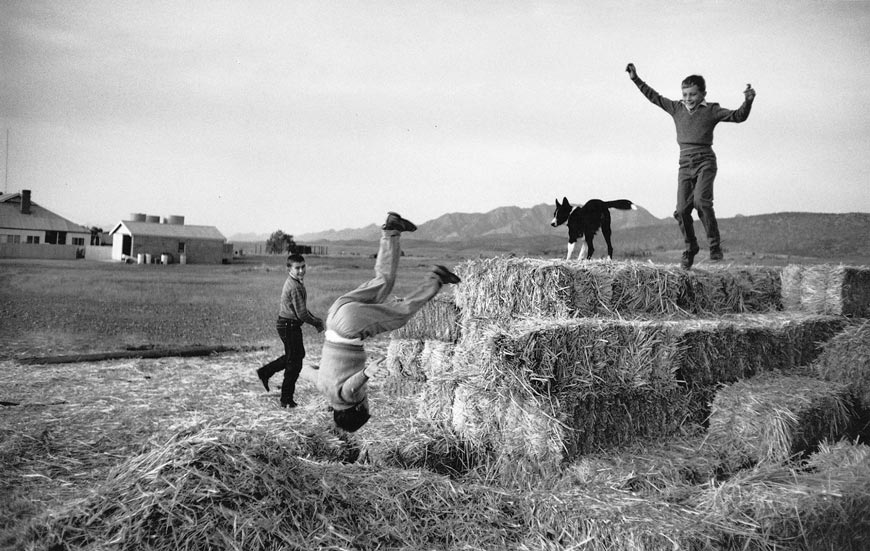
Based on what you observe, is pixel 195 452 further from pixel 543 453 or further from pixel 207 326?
pixel 207 326

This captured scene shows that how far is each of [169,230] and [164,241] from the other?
1.53 ft

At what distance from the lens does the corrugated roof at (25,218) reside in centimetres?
1311

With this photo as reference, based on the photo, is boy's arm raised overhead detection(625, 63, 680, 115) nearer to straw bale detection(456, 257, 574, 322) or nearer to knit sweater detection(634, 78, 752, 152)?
knit sweater detection(634, 78, 752, 152)

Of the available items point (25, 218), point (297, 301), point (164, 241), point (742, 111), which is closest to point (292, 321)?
point (297, 301)

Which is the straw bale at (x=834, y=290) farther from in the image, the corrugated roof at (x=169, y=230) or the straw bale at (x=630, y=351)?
the corrugated roof at (x=169, y=230)

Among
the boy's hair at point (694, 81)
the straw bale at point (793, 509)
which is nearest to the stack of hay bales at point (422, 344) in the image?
the straw bale at point (793, 509)

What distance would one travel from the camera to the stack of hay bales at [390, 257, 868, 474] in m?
4.92

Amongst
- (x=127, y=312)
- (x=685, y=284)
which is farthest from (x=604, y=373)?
(x=127, y=312)

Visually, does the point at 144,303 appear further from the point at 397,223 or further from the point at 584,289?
the point at 397,223

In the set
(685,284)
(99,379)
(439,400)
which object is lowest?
(99,379)

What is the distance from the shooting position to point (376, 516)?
346cm

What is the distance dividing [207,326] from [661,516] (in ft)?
32.5

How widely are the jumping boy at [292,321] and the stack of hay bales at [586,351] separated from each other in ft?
4.09

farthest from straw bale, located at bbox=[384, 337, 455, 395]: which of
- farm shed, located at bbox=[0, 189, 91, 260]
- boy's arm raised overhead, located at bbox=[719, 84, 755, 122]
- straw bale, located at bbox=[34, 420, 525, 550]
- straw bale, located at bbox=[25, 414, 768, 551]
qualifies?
farm shed, located at bbox=[0, 189, 91, 260]
